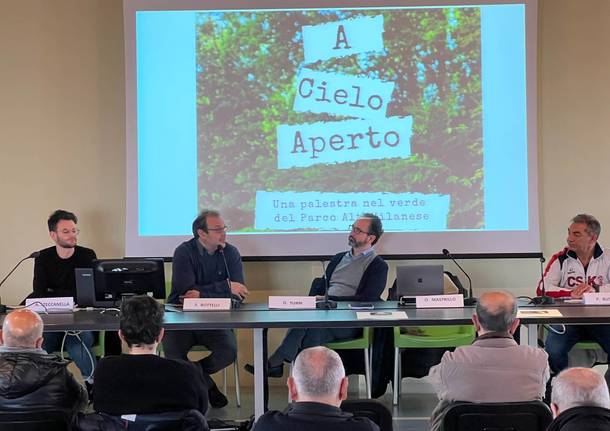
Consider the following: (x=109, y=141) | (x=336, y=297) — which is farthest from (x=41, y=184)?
(x=336, y=297)

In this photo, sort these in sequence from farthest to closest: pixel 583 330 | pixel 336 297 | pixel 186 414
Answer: pixel 336 297 → pixel 583 330 → pixel 186 414

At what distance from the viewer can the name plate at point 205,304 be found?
3.88 m

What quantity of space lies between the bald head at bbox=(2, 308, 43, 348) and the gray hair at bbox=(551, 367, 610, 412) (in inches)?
69.5

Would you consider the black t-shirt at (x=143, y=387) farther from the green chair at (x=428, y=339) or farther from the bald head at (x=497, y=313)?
the green chair at (x=428, y=339)

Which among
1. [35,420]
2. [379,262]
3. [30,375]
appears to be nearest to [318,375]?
[35,420]

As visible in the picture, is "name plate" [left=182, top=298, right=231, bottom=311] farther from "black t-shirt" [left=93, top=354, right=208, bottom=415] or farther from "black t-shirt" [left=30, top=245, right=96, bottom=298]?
"black t-shirt" [left=93, top=354, right=208, bottom=415]

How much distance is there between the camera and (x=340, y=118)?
5020 mm

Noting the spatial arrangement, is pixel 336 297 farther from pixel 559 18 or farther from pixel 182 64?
pixel 559 18

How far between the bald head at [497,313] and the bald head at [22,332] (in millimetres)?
1598

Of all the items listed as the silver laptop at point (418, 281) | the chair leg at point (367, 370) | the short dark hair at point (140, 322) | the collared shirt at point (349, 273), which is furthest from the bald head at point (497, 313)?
the collared shirt at point (349, 273)

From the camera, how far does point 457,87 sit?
4.99m

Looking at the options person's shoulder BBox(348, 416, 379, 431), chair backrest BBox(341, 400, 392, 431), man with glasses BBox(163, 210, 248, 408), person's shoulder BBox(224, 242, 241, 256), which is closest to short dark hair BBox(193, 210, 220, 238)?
man with glasses BBox(163, 210, 248, 408)

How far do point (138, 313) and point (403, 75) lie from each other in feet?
9.93

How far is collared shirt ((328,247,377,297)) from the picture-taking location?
4.57m
